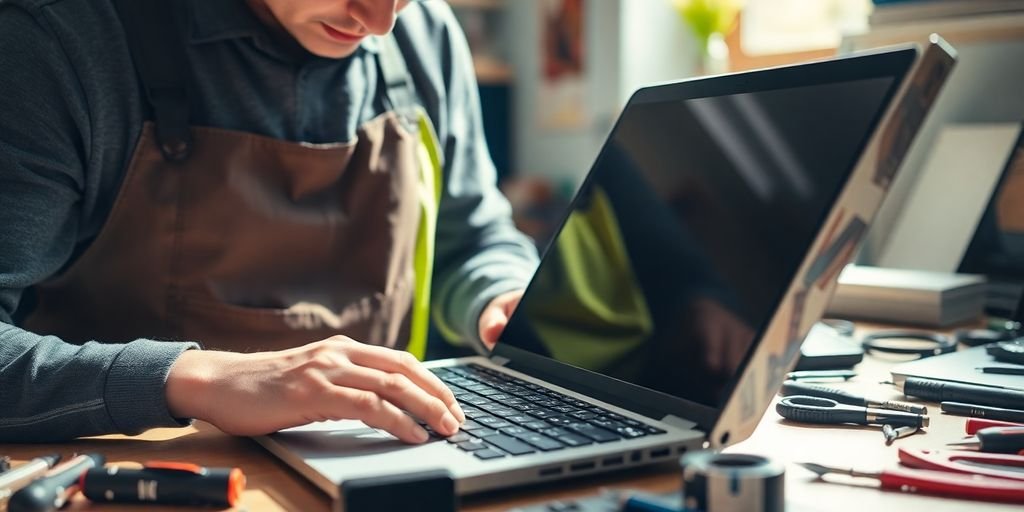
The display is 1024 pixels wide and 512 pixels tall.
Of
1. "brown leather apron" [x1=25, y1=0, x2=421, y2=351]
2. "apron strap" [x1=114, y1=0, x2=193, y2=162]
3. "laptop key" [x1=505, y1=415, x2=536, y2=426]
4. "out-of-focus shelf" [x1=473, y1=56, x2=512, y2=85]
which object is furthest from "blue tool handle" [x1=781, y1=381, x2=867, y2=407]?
"out-of-focus shelf" [x1=473, y1=56, x2=512, y2=85]

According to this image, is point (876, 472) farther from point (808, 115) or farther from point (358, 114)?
point (358, 114)

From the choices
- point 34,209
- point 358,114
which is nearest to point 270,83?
point 358,114

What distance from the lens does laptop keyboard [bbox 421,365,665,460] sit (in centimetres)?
60

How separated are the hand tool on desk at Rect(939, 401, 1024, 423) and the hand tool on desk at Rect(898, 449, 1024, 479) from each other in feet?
0.39

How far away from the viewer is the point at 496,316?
100cm

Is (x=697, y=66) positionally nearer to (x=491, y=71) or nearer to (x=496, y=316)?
(x=491, y=71)

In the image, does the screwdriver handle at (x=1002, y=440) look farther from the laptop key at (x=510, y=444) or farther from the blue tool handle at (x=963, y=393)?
the laptop key at (x=510, y=444)

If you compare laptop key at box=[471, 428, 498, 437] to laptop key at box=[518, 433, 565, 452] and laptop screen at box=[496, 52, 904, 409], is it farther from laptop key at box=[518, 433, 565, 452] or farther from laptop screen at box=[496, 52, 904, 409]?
laptop screen at box=[496, 52, 904, 409]

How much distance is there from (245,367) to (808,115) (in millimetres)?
431

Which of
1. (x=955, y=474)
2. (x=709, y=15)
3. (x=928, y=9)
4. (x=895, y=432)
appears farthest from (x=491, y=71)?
(x=955, y=474)

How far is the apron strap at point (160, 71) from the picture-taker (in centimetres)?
95

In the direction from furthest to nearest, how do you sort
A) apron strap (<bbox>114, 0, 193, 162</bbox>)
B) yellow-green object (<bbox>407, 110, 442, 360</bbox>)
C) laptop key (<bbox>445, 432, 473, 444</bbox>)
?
yellow-green object (<bbox>407, 110, 442, 360</bbox>)
apron strap (<bbox>114, 0, 193, 162</bbox>)
laptop key (<bbox>445, 432, 473, 444</bbox>)

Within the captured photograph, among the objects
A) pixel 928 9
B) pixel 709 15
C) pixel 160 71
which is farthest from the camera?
pixel 709 15

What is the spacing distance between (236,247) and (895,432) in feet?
2.08
